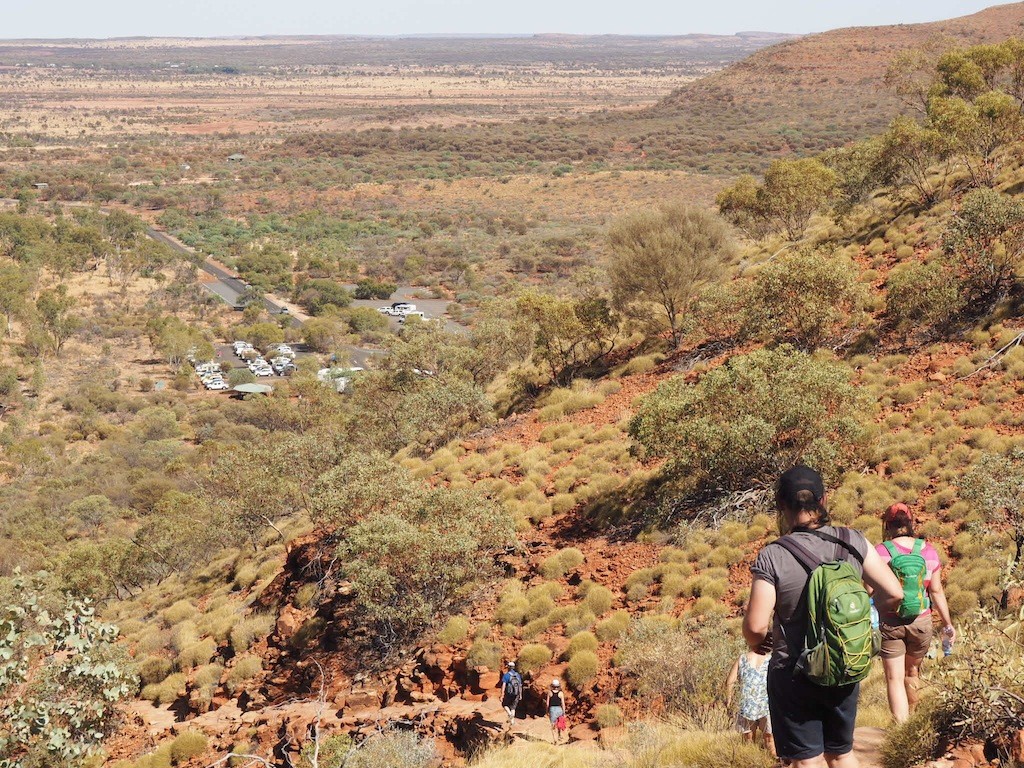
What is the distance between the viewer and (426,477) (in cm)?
1856

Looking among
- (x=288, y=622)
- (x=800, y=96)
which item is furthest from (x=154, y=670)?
(x=800, y=96)

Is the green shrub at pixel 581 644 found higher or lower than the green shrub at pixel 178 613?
higher

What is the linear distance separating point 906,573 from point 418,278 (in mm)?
61013

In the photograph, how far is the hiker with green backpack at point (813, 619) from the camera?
12.6 feet

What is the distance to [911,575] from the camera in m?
5.40

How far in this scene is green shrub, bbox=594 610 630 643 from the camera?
1097cm

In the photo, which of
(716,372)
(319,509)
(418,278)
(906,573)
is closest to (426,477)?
(319,509)

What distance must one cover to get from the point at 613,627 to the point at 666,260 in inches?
487

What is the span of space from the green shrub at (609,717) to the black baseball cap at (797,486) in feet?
Result: 19.1

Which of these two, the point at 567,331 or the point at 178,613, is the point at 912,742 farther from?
the point at 567,331

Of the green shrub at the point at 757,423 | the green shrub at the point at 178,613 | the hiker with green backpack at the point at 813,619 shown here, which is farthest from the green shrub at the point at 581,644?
the green shrub at the point at 178,613

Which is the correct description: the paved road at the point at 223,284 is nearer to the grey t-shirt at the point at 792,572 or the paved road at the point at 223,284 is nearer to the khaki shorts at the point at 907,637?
the khaki shorts at the point at 907,637

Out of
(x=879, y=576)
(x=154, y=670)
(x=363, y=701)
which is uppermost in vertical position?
(x=879, y=576)

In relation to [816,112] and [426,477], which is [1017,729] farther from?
[816,112]
